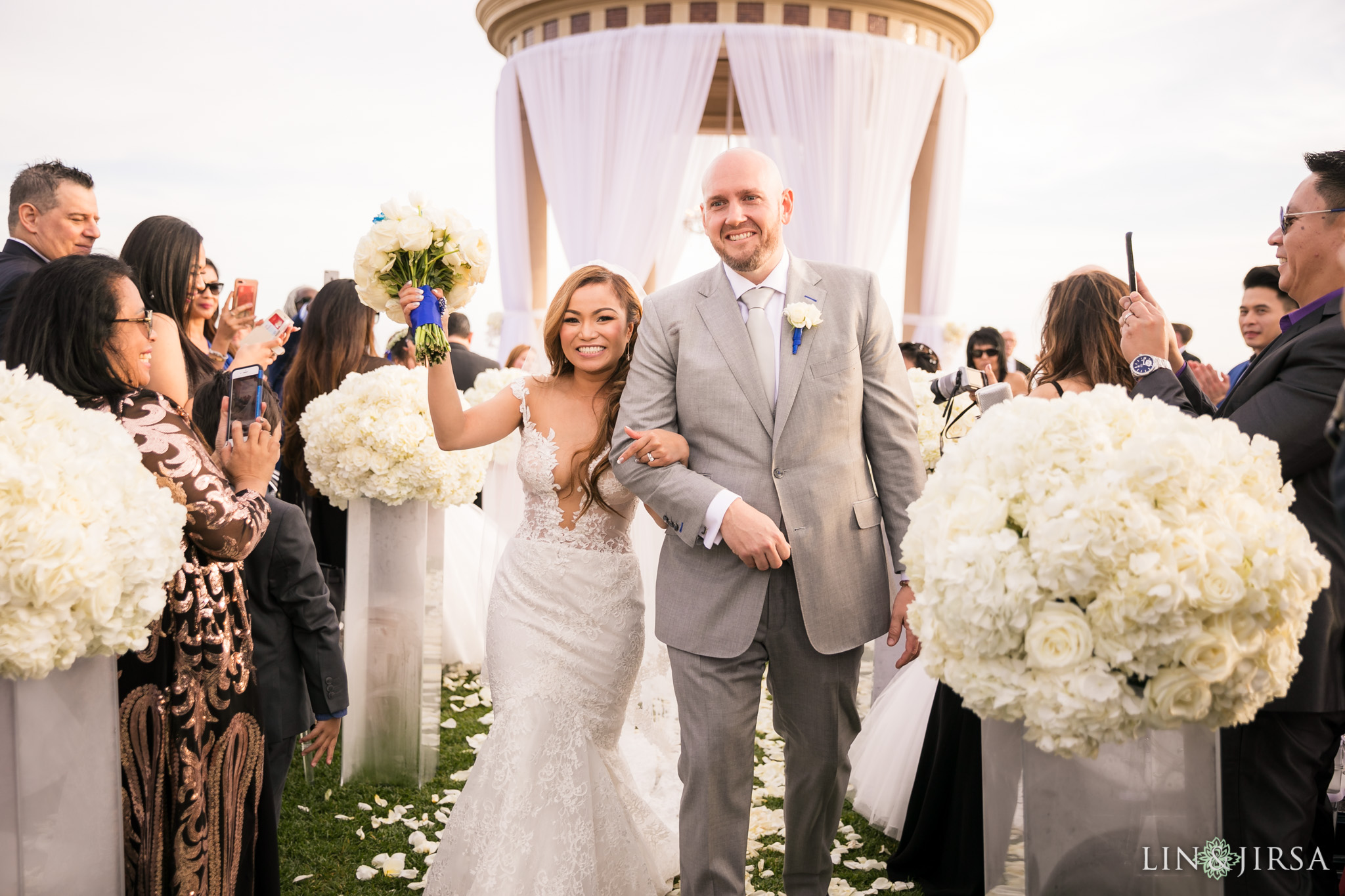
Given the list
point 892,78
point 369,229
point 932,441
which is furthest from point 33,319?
point 892,78

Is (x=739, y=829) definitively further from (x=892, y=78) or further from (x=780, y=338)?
(x=892, y=78)

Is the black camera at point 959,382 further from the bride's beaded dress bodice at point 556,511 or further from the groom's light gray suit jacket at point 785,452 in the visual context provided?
the bride's beaded dress bodice at point 556,511

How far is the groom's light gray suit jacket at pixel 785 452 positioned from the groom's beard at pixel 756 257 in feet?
0.25

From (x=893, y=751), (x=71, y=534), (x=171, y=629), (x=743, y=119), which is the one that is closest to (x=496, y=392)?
(x=893, y=751)

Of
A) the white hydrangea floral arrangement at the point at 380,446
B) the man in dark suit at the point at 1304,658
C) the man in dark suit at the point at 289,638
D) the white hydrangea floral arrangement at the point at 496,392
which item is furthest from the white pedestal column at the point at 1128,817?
the white hydrangea floral arrangement at the point at 496,392

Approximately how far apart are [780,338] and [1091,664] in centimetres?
167

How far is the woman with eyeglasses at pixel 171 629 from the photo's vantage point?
2340mm

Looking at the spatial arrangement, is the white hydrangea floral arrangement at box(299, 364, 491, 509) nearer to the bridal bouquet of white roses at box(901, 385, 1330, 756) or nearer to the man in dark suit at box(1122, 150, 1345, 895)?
the bridal bouquet of white roses at box(901, 385, 1330, 756)

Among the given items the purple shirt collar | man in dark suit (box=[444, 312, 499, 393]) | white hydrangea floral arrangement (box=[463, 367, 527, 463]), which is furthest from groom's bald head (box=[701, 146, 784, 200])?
man in dark suit (box=[444, 312, 499, 393])

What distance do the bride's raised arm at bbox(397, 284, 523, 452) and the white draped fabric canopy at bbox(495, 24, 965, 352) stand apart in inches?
382

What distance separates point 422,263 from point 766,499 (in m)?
1.46

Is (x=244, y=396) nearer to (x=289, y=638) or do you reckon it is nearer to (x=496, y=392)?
(x=289, y=638)

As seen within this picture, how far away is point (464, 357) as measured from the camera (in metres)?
7.80

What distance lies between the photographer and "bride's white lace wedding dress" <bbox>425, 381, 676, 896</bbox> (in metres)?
3.19
